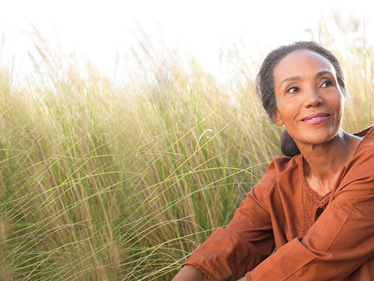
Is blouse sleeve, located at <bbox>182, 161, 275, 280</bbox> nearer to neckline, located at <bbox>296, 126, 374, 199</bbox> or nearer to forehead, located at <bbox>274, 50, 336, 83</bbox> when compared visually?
neckline, located at <bbox>296, 126, 374, 199</bbox>

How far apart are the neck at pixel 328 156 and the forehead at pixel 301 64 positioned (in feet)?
0.90

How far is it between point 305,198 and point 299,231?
136 mm

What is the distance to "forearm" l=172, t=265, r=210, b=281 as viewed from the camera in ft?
4.82

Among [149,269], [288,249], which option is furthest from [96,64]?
[288,249]

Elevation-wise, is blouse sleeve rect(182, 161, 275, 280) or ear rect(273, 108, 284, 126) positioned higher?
ear rect(273, 108, 284, 126)

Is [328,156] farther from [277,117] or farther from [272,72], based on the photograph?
[272,72]

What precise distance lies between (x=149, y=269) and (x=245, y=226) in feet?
2.18

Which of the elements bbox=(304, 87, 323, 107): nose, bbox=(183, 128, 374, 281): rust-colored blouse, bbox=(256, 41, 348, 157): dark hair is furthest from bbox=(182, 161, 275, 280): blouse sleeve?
bbox=(304, 87, 323, 107): nose

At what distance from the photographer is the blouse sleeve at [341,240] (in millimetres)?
1215

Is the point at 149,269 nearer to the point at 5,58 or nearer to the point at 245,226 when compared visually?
the point at 245,226

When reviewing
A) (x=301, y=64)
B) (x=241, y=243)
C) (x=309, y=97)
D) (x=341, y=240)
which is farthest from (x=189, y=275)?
(x=301, y=64)

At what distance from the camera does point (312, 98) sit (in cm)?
142

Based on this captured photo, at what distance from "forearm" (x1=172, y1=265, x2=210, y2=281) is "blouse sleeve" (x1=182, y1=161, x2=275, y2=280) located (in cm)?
2

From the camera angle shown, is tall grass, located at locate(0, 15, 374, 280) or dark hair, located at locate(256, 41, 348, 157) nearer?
dark hair, located at locate(256, 41, 348, 157)
